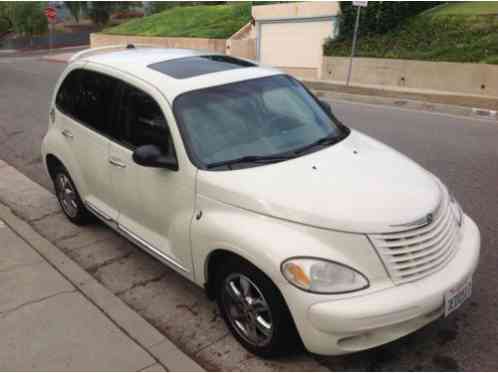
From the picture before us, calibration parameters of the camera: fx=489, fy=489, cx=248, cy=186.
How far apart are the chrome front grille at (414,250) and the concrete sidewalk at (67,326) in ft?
4.35

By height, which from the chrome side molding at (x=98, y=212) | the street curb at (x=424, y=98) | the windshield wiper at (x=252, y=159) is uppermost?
the windshield wiper at (x=252, y=159)

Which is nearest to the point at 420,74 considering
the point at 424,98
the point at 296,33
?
the point at 424,98

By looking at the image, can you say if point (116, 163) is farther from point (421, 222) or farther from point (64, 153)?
point (421, 222)

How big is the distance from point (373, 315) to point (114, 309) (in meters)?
1.95

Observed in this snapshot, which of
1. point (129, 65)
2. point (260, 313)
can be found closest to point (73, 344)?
point (260, 313)

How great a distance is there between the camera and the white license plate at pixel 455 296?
2.81 m

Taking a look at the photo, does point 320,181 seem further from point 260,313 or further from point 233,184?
point 260,313

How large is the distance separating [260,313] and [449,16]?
15.1 metres

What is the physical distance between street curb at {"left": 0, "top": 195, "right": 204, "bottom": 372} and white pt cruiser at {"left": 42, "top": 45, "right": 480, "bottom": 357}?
0.43m

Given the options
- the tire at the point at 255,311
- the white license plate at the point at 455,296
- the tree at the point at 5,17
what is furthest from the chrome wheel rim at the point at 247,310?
the tree at the point at 5,17

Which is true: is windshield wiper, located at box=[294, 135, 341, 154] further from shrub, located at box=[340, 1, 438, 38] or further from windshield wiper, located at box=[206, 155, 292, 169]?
shrub, located at box=[340, 1, 438, 38]

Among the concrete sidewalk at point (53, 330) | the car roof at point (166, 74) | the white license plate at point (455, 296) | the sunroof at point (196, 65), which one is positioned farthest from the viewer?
the sunroof at point (196, 65)

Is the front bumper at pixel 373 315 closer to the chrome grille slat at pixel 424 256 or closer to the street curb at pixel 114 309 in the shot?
the chrome grille slat at pixel 424 256

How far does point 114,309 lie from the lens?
11.8 ft
